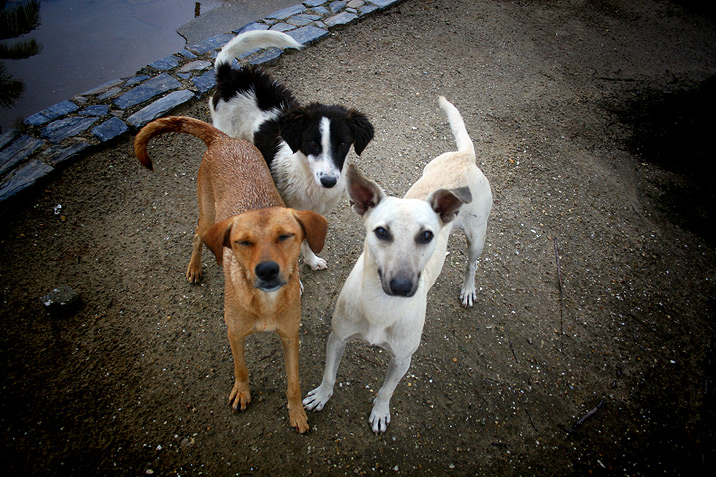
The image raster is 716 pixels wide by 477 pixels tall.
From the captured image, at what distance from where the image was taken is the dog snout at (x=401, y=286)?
6.27 feet

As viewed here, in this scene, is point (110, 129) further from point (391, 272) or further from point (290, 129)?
point (391, 272)

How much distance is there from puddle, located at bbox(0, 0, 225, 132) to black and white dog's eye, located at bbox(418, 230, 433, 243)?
523cm

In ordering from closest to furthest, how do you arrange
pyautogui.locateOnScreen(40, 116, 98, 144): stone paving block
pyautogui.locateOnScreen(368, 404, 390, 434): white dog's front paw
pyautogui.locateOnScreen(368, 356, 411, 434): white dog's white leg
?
pyautogui.locateOnScreen(368, 356, 411, 434): white dog's white leg, pyautogui.locateOnScreen(368, 404, 390, 434): white dog's front paw, pyautogui.locateOnScreen(40, 116, 98, 144): stone paving block

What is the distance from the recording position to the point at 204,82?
5246 millimetres

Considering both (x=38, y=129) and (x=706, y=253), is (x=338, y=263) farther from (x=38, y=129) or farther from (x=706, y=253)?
(x=706, y=253)

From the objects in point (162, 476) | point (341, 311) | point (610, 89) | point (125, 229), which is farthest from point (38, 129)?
point (610, 89)

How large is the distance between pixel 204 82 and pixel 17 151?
2.35m

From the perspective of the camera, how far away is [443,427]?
2.82m

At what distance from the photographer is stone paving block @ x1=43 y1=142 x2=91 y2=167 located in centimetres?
409

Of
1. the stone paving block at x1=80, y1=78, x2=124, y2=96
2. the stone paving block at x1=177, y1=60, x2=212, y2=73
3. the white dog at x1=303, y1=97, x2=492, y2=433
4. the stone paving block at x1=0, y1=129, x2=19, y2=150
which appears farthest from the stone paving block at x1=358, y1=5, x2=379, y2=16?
the stone paving block at x1=0, y1=129, x2=19, y2=150

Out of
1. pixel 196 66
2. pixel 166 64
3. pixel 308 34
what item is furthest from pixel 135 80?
pixel 308 34

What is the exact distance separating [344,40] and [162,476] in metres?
6.54

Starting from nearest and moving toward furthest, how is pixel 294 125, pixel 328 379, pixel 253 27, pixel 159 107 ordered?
pixel 328 379 < pixel 294 125 < pixel 159 107 < pixel 253 27

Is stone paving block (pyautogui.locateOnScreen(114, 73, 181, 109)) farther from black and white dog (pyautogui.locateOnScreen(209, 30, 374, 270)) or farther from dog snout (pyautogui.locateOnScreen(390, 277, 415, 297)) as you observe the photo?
dog snout (pyautogui.locateOnScreen(390, 277, 415, 297))
